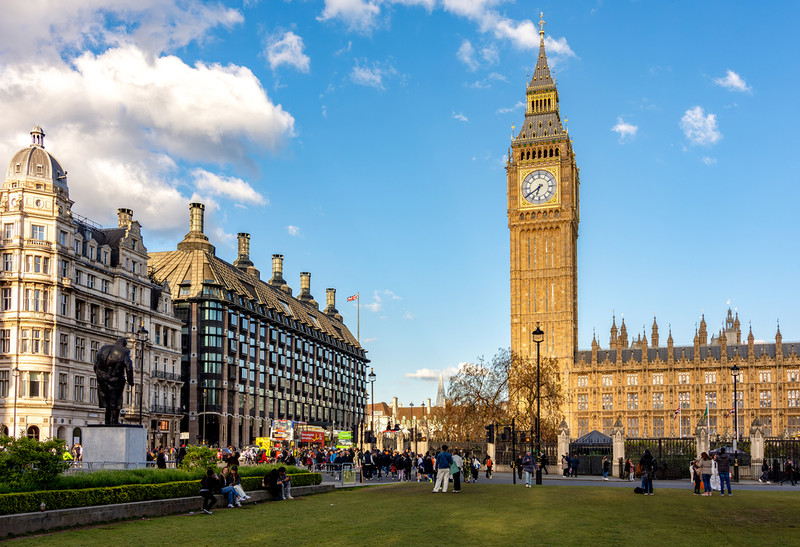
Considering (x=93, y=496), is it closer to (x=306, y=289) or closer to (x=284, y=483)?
(x=284, y=483)

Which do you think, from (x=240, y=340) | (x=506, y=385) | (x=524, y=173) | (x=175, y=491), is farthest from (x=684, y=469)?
(x=524, y=173)

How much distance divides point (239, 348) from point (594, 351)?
189 ft

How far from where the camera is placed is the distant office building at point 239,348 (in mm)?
97688

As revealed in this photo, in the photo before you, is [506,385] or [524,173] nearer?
[506,385]

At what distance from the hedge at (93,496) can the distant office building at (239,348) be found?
67782 mm

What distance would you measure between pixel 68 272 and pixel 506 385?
146 ft

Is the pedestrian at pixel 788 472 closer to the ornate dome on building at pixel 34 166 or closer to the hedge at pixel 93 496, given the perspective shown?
the hedge at pixel 93 496

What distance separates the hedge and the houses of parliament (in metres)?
105

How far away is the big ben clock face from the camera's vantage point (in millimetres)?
135500

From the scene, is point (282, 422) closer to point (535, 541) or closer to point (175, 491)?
point (175, 491)

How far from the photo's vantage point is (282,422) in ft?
313

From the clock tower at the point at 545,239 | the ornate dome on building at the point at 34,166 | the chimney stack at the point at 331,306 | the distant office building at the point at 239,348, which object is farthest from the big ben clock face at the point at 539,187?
the ornate dome on building at the point at 34,166

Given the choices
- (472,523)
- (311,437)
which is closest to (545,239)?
(311,437)

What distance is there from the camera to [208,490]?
25.4 metres
